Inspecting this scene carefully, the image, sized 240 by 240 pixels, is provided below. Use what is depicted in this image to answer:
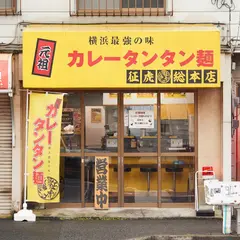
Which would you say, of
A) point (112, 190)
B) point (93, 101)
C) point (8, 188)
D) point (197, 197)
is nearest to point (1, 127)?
point (8, 188)

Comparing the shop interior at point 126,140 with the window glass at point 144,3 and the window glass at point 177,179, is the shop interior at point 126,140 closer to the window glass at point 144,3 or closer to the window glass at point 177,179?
the window glass at point 177,179

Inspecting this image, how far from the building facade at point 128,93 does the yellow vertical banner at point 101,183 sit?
142 mm

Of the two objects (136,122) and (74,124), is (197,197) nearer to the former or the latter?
(136,122)

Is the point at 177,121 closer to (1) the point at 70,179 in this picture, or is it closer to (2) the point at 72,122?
(2) the point at 72,122

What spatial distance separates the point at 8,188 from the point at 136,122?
3.26 metres

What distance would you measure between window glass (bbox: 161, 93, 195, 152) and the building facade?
0.02m

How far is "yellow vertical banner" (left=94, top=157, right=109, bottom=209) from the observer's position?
1105 centimetres

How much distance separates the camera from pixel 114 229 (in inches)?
382

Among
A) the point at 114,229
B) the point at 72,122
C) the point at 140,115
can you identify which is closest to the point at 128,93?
the point at 140,115

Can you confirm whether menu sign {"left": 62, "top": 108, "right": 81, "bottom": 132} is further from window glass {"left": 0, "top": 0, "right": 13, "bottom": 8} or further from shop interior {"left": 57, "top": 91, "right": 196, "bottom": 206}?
window glass {"left": 0, "top": 0, "right": 13, "bottom": 8}

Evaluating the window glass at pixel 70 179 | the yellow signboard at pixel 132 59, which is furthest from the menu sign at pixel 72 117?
the yellow signboard at pixel 132 59

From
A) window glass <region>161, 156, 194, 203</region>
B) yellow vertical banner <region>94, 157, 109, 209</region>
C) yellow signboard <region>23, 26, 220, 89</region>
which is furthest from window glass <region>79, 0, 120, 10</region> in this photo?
window glass <region>161, 156, 194, 203</region>

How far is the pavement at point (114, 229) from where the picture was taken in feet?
29.9

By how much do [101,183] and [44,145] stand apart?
5.55ft
